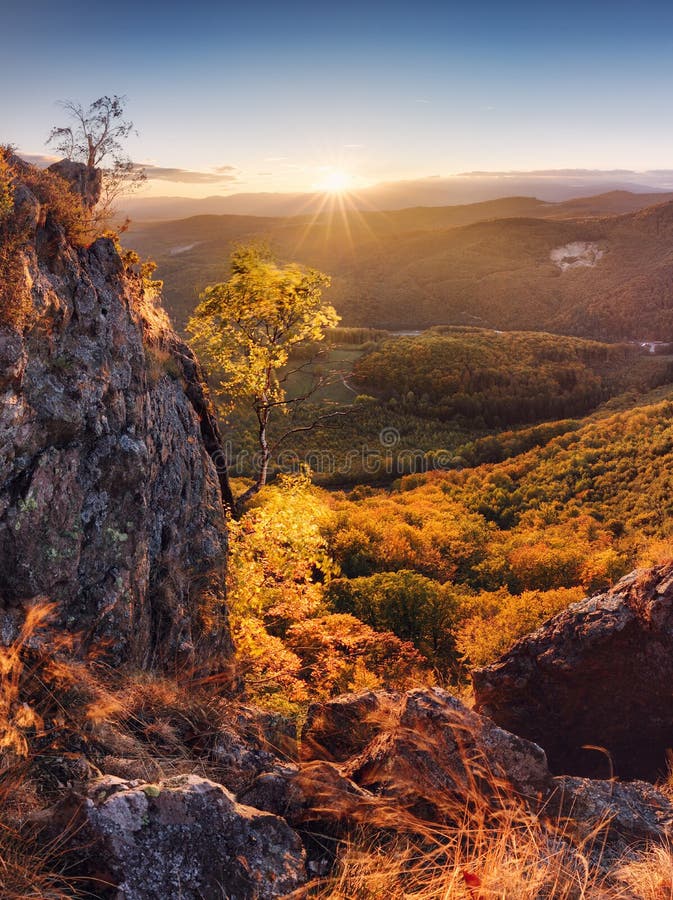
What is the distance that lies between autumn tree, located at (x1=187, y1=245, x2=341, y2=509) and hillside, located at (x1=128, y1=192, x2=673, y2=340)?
4039 inches

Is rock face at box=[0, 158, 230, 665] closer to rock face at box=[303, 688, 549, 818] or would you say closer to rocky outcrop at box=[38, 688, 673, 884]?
rocky outcrop at box=[38, 688, 673, 884]

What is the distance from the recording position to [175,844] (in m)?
2.98

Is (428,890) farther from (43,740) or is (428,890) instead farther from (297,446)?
(297,446)

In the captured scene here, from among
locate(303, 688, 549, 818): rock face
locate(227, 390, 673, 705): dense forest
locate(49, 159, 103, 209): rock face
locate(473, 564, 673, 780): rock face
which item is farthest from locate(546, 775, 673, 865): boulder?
locate(49, 159, 103, 209): rock face

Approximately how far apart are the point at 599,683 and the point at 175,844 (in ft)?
19.2

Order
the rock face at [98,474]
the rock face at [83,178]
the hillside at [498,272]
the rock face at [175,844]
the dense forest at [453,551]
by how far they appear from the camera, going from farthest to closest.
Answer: the hillside at [498,272] → the dense forest at [453,551] → the rock face at [83,178] → the rock face at [98,474] → the rock face at [175,844]

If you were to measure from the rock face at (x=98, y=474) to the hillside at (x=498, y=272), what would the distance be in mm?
108191

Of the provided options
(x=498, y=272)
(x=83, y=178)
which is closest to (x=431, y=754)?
(x=83, y=178)

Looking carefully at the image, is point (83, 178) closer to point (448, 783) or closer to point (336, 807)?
point (336, 807)

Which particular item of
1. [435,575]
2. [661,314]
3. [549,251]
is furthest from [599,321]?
[435,575]

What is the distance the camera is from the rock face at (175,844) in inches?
110

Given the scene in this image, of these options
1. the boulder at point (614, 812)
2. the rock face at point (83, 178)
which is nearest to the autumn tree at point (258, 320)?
the rock face at point (83, 178)

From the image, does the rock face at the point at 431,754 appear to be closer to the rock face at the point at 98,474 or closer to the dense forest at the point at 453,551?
the rock face at the point at 98,474

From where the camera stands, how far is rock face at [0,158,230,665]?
185 inches
